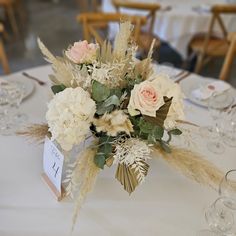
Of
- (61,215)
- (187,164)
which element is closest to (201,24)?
(187,164)

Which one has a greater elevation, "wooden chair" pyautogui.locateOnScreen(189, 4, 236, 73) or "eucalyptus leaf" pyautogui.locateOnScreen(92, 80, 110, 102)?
"eucalyptus leaf" pyautogui.locateOnScreen(92, 80, 110, 102)

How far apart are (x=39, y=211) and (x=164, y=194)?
0.36m

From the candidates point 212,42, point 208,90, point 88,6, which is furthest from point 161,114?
point 88,6

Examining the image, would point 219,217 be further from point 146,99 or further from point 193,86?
point 193,86

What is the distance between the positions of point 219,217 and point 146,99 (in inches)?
15.2

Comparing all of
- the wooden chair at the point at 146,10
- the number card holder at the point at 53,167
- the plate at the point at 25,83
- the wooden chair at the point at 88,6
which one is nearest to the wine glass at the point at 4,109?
the plate at the point at 25,83

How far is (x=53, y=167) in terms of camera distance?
95 cm

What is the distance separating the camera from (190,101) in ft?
4.62

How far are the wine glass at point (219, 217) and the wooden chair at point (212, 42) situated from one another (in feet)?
6.23

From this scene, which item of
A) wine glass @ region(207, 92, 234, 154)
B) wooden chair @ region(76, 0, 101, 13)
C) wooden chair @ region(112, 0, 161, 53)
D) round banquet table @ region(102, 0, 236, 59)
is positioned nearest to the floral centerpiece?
wine glass @ region(207, 92, 234, 154)

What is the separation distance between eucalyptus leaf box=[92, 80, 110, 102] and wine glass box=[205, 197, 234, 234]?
1.41ft

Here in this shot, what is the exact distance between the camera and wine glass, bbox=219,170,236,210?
886 mm

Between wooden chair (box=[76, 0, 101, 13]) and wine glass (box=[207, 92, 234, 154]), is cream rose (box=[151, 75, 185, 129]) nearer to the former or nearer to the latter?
wine glass (box=[207, 92, 234, 154])

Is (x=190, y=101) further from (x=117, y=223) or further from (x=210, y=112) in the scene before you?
(x=117, y=223)
